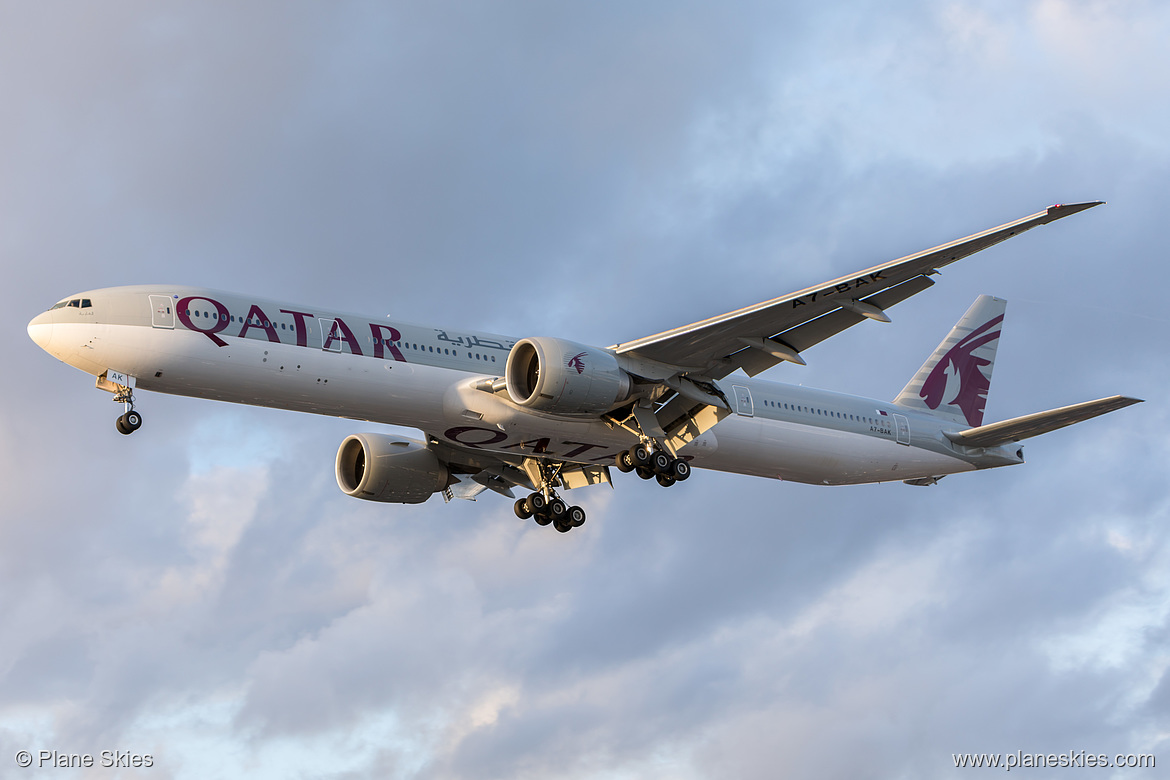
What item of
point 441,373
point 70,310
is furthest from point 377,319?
point 70,310

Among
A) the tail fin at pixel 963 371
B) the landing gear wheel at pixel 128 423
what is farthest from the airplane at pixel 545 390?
the tail fin at pixel 963 371

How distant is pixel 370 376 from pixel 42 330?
778 cm

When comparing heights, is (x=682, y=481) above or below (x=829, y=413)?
below

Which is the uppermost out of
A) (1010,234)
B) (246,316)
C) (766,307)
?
(246,316)

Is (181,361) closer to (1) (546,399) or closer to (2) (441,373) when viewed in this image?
(2) (441,373)

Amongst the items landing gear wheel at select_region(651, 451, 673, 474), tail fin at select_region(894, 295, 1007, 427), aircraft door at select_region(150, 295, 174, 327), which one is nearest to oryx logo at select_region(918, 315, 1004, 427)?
tail fin at select_region(894, 295, 1007, 427)

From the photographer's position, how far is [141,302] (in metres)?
29.2

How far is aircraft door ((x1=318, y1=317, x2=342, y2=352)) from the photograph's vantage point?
30.5 metres

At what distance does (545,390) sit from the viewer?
30641 mm

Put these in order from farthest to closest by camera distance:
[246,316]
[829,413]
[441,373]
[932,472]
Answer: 1. [932,472]
2. [829,413]
3. [441,373]
4. [246,316]

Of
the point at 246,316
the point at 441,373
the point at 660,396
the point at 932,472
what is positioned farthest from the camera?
the point at 932,472

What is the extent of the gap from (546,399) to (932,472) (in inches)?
669

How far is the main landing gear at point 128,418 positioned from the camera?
2933 cm

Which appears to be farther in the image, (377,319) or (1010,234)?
(377,319)
